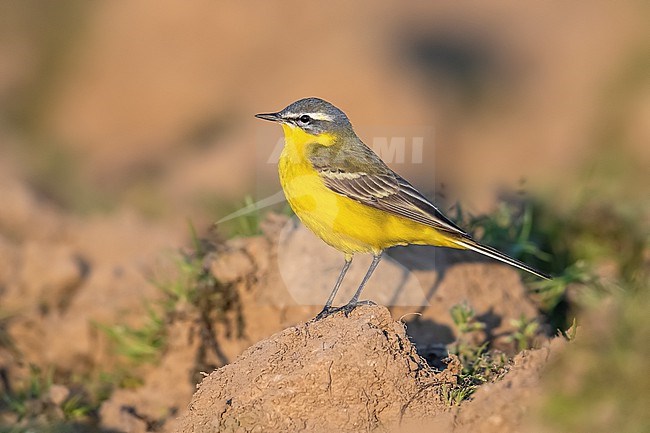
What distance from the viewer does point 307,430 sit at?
15.5 ft

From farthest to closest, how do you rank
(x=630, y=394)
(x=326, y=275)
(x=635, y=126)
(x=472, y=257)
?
(x=635, y=126) → (x=472, y=257) → (x=326, y=275) → (x=630, y=394)

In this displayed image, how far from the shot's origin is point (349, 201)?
21.7 feet

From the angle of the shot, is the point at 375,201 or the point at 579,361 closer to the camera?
the point at 579,361

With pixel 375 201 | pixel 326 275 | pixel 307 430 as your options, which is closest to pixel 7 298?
pixel 326 275

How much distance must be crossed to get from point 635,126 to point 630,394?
10.2 metres

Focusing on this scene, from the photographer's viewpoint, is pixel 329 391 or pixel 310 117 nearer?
pixel 329 391

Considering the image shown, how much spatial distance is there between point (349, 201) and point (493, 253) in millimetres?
974

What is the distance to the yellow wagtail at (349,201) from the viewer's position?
21.3 feet

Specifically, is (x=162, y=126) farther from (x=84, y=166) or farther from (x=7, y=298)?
(x=7, y=298)

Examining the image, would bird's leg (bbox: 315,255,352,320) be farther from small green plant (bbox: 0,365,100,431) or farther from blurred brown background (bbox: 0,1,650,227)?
blurred brown background (bbox: 0,1,650,227)

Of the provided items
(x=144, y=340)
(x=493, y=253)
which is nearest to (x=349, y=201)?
(x=493, y=253)

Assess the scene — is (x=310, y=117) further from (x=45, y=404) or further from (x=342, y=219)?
(x=45, y=404)

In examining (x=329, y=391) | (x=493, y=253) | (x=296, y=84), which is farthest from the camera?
(x=296, y=84)

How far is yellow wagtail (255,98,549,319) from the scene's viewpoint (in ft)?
21.3
